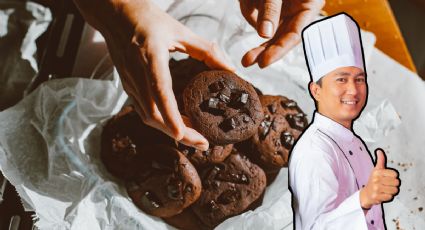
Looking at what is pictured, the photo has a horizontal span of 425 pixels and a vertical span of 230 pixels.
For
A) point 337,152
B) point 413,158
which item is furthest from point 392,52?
point 337,152

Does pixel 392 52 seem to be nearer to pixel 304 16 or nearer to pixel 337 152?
pixel 304 16

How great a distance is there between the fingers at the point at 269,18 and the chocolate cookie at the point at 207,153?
0.81 ft

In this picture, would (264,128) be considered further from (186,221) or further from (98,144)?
(98,144)

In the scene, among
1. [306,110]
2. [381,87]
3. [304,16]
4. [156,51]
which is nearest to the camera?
[156,51]

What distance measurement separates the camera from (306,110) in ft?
3.68

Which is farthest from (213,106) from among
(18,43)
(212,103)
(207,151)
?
(18,43)

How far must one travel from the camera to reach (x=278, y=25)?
1.02 metres

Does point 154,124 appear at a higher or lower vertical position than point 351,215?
higher


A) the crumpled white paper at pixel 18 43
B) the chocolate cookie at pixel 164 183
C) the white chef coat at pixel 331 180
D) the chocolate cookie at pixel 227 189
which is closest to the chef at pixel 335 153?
the white chef coat at pixel 331 180

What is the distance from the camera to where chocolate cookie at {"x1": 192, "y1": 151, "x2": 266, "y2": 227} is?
1.01 meters

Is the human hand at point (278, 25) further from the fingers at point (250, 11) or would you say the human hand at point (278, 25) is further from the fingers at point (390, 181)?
the fingers at point (390, 181)

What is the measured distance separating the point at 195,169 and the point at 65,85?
36 centimetres

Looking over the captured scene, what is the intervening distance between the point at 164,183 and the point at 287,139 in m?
0.27

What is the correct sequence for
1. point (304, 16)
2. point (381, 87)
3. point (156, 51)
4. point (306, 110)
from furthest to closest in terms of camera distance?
point (381, 87) → point (306, 110) → point (304, 16) → point (156, 51)
